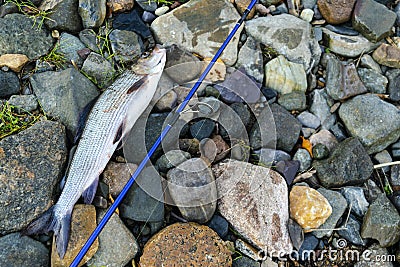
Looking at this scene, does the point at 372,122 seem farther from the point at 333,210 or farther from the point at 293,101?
the point at 333,210

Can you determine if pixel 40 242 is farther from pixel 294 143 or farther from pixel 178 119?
pixel 294 143

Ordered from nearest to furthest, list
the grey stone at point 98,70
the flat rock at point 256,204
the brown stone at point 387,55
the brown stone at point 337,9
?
the flat rock at point 256,204 < the grey stone at point 98,70 < the brown stone at point 387,55 < the brown stone at point 337,9

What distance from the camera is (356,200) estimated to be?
13.7 ft

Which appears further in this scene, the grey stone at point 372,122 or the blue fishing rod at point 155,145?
the grey stone at point 372,122

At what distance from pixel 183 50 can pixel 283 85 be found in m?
1.12

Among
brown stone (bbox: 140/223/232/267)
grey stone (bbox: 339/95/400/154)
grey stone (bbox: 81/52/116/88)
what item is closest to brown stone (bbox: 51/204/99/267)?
brown stone (bbox: 140/223/232/267)

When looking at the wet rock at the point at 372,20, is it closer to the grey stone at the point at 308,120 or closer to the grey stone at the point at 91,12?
the grey stone at the point at 308,120

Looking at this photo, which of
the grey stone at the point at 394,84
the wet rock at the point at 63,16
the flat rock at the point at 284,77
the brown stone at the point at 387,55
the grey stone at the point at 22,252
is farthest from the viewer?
the brown stone at the point at 387,55

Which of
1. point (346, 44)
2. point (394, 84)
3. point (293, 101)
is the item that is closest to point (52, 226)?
point (293, 101)

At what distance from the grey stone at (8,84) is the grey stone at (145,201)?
5.02 ft

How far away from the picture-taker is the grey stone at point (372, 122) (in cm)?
440

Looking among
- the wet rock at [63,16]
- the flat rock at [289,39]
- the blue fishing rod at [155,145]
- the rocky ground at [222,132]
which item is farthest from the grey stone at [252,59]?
the wet rock at [63,16]

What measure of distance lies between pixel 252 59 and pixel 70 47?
1.90 m

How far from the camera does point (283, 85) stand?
4.59 metres
